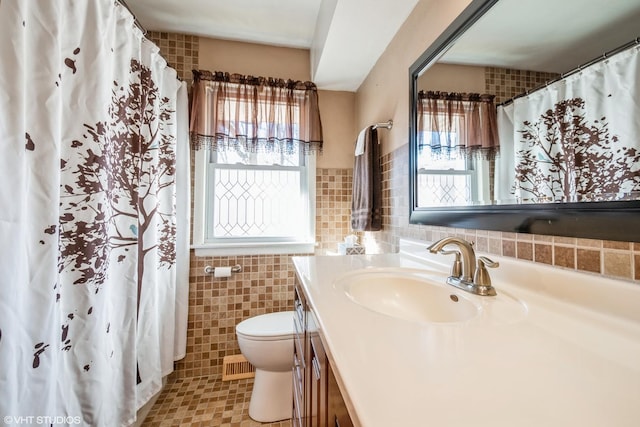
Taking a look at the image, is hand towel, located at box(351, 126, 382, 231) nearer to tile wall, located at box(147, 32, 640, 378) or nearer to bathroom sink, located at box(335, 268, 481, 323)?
tile wall, located at box(147, 32, 640, 378)

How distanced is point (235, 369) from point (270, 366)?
1.69 feet

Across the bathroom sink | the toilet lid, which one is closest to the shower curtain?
the toilet lid

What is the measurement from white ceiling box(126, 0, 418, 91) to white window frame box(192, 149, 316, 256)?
667 millimetres

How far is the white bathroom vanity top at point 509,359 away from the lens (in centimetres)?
30

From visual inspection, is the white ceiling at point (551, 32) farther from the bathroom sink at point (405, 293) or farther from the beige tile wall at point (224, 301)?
the beige tile wall at point (224, 301)

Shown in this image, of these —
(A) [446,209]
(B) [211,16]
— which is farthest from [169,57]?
(A) [446,209]

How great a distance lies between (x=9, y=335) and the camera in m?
0.67

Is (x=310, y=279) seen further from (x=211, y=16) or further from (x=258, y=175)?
(x=211, y=16)

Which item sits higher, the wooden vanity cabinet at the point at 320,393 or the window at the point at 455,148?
the window at the point at 455,148

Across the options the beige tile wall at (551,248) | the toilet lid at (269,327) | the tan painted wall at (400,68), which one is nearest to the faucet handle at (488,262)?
the beige tile wall at (551,248)

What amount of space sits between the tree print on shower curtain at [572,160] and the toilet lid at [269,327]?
1.24m

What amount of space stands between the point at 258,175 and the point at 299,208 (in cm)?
40

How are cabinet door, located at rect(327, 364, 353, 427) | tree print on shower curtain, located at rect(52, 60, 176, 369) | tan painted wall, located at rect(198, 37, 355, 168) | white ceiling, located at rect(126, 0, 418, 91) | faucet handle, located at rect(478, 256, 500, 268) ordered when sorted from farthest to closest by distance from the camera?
1. tan painted wall, located at rect(198, 37, 355, 168)
2. white ceiling, located at rect(126, 0, 418, 91)
3. tree print on shower curtain, located at rect(52, 60, 176, 369)
4. faucet handle, located at rect(478, 256, 500, 268)
5. cabinet door, located at rect(327, 364, 353, 427)

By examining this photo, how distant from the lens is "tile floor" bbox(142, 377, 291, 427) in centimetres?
134
